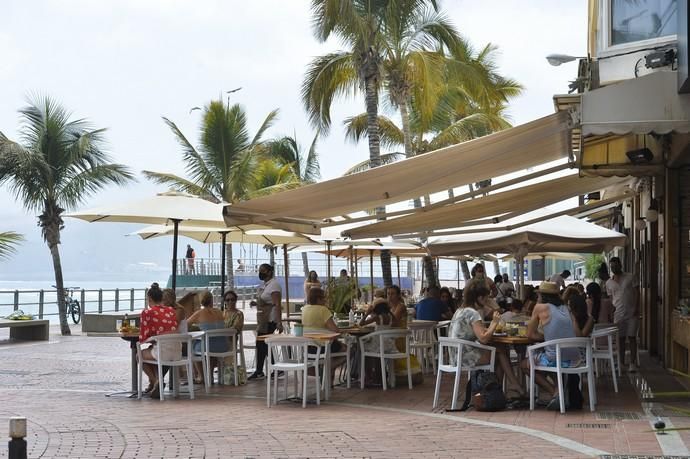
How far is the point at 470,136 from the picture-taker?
34.9m

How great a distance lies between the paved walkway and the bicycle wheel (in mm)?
18683

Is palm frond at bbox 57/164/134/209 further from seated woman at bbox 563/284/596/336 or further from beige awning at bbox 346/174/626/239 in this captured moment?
seated woman at bbox 563/284/596/336

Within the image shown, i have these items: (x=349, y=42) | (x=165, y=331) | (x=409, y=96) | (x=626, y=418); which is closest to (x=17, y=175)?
(x=349, y=42)

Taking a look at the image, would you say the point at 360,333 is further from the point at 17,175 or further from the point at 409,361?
the point at 17,175

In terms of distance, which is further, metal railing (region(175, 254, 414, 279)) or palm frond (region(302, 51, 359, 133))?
metal railing (region(175, 254, 414, 279))

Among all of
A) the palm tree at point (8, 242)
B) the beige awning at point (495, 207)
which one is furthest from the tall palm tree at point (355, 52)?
the beige awning at point (495, 207)

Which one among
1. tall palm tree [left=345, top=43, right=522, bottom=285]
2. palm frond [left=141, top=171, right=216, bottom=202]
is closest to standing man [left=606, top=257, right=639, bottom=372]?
tall palm tree [left=345, top=43, right=522, bottom=285]

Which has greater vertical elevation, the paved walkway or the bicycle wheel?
the bicycle wheel

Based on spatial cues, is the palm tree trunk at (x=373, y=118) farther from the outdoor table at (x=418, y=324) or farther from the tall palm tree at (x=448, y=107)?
the outdoor table at (x=418, y=324)

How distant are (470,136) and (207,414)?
82.8ft

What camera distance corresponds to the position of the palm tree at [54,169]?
1018 inches

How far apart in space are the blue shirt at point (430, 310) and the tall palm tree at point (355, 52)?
33.7 feet

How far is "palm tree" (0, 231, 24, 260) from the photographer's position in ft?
71.2

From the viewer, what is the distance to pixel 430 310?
16031 mm
